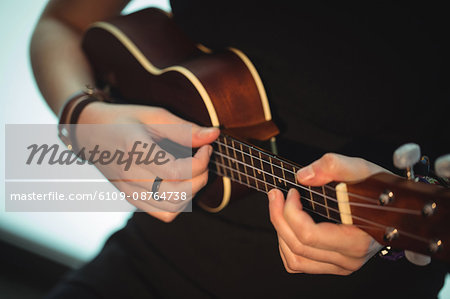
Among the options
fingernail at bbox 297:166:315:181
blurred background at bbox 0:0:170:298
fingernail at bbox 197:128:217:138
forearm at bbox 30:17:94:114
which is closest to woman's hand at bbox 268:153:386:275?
fingernail at bbox 297:166:315:181

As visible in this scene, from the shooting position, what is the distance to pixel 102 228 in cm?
174

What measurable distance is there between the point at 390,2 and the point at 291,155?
0.35 meters

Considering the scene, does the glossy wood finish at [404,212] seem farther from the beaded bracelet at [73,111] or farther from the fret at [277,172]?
the beaded bracelet at [73,111]

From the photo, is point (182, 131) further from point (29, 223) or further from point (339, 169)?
point (29, 223)

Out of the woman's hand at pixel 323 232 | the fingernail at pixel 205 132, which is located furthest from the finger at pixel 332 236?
the fingernail at pixel 205 132

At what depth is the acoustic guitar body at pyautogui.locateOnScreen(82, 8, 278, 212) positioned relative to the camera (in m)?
0.75

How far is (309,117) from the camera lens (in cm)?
73

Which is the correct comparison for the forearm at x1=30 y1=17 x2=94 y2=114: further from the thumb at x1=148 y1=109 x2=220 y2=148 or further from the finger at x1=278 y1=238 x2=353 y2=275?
the finger at x1=278 y1=238 x2=353 y2=275

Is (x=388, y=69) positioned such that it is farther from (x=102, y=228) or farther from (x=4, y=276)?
(x=4, y=276)

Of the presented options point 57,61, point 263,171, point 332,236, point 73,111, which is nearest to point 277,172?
point 263,171

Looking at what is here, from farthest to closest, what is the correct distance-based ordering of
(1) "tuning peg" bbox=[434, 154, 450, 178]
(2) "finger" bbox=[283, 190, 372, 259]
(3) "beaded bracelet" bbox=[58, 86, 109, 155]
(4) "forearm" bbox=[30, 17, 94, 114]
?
(4) "forearm" bbox=[30, 17, 94, 114] → (3) "beaded bracelet" bbox=[58, 86, 109, 155] → (2) "finger" bbox=[283, 190, 372, 259] → (1) "tuning peg" bbox=[434, 154, 450, 178]

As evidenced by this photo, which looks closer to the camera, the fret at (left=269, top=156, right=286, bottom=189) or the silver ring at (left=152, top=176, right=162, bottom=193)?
the fret at (left=269, top=156, right=286, bottom=189)

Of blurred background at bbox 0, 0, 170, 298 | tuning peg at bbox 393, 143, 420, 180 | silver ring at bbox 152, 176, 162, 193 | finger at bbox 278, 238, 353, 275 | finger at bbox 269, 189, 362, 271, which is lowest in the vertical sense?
blurred background at bbox 0, 0, 170, 298

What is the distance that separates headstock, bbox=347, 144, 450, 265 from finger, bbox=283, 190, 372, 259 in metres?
0.02
